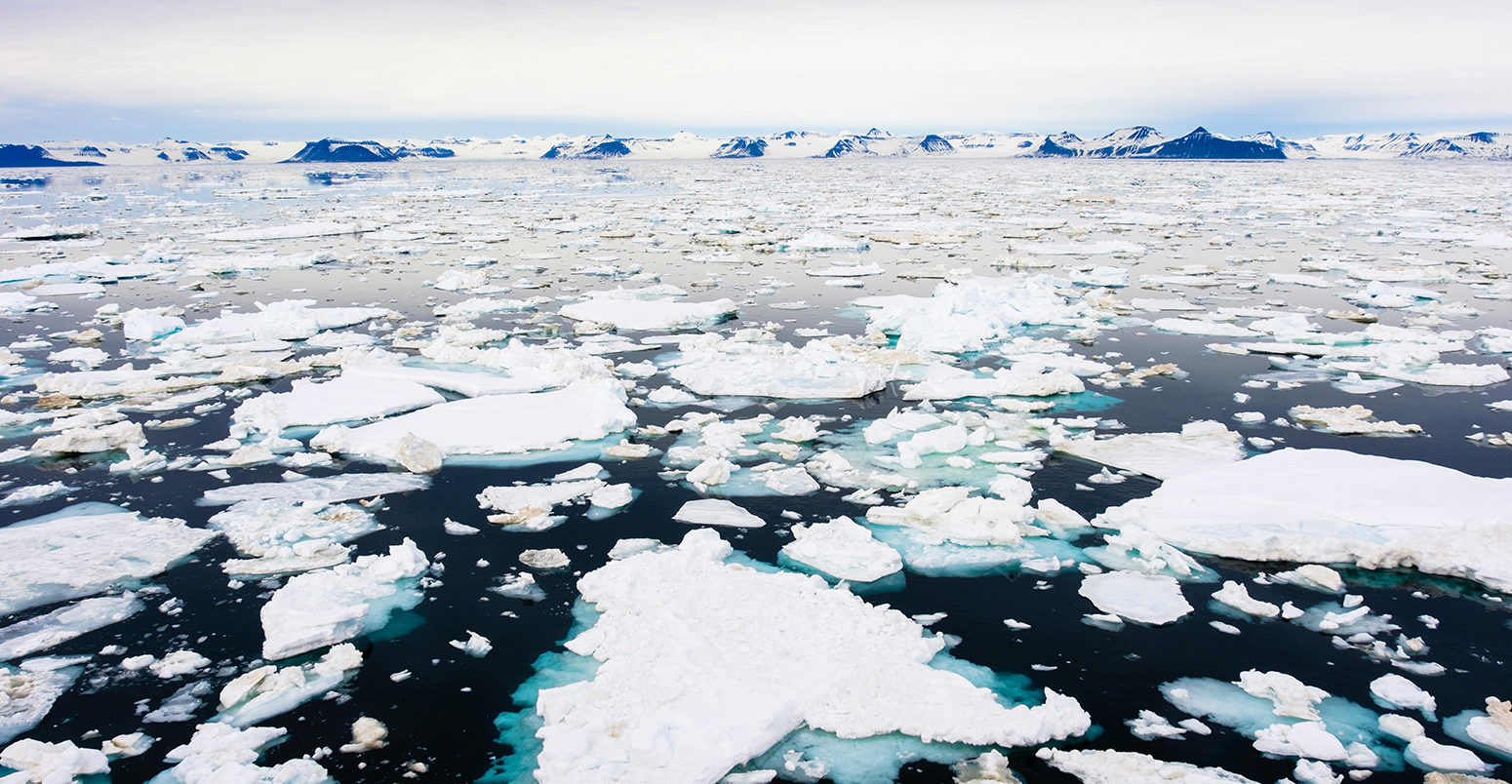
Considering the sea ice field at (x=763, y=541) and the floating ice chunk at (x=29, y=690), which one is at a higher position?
the sea ice field at (x=763, y=541)

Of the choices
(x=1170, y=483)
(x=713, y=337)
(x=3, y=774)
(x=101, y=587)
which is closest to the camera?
(x=3, y=774)

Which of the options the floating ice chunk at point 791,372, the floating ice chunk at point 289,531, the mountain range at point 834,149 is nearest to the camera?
the floating ice chunk at point 289,531

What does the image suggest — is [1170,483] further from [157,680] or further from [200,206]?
[200,206]

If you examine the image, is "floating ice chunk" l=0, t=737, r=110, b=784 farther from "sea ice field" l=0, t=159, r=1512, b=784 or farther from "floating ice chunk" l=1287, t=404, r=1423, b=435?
"floating ice chunk" l=1287, t=404, r=1423, b=435

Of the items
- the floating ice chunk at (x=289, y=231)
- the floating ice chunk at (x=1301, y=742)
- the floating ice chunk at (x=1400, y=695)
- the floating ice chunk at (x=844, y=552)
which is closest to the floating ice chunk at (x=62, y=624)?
the floating ice chunk at (x=844, y=552)

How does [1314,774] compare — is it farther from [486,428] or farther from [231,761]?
[486,428]

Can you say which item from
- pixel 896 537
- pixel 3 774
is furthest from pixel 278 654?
pixel 896 537

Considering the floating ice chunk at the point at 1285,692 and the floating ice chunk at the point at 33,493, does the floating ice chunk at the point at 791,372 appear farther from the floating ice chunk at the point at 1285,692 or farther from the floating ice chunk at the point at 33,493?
the floating ice chunk at the point at 33,493
